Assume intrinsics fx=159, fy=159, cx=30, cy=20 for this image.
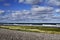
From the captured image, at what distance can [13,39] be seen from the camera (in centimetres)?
3353

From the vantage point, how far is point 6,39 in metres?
33.4

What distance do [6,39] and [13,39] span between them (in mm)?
1462

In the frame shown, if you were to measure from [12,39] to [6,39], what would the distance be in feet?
4.15

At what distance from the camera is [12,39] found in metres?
33.8

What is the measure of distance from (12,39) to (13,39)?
322 millimetres
